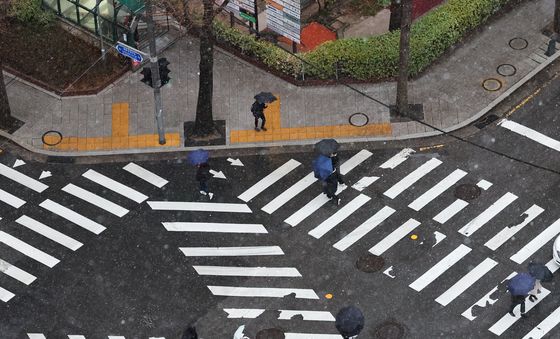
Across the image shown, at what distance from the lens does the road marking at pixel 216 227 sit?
34500 millimetres

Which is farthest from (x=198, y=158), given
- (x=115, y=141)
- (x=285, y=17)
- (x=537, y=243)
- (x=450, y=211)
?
(x=537, y=243)

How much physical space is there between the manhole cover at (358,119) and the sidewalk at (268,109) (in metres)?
0.15

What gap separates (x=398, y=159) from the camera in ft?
120

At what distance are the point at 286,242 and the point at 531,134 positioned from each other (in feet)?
28.6

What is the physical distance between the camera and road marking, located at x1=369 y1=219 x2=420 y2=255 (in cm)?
3369

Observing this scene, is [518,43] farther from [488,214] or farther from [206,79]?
[206,79]

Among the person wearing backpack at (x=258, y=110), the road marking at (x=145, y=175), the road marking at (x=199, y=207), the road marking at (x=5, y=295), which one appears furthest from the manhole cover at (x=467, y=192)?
the road marking at (x=5, y=295)

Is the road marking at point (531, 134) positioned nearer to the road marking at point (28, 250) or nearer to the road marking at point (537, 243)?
the road marking at point (537, 243)

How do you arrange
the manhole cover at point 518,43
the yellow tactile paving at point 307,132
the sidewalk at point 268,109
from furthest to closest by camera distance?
the manhole cover at point 518,43 → the sidewalk at point 268,109 → the yellow tactile paving at point 307,132

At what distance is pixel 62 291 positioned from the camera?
3284 centimetres

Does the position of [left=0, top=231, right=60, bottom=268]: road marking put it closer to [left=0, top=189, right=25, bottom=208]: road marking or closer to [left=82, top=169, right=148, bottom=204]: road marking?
[left=0, top=189, right=25, bottom=208]: road marking

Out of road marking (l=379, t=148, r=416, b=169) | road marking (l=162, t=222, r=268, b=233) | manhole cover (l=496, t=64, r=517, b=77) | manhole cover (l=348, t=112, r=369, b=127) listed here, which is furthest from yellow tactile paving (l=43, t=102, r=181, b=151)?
manhole cover (l=496, t=64, r=517, b=77)

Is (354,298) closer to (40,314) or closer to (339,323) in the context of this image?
(339,323)

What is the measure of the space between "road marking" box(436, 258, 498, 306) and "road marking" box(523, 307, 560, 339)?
221 cm
